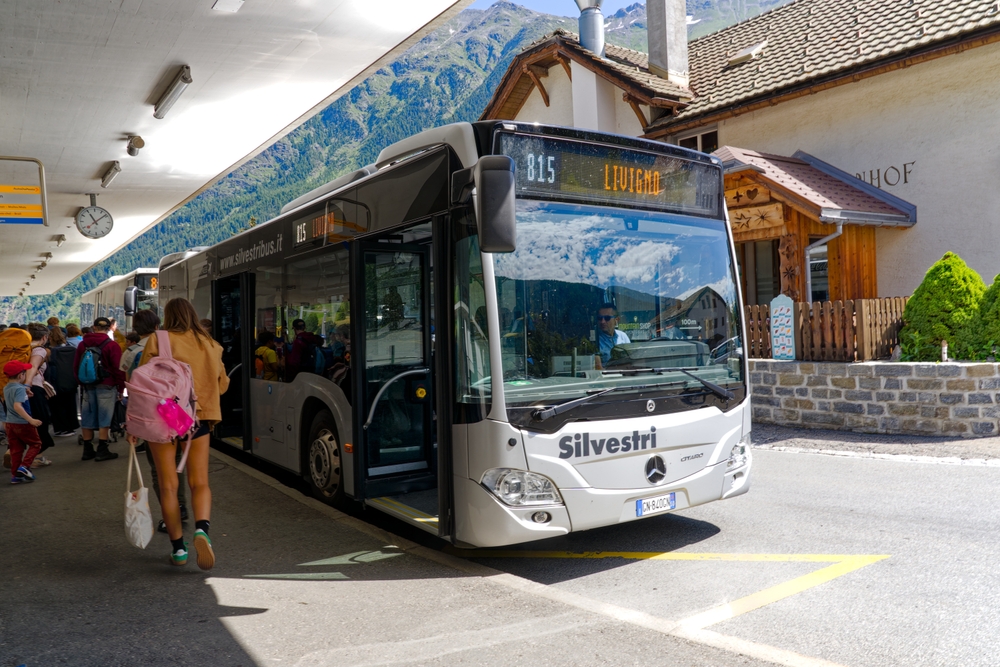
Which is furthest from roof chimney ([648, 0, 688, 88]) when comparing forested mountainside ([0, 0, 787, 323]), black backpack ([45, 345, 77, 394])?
forested mountainside ([0, 0, 787, 323])

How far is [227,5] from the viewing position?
850cm

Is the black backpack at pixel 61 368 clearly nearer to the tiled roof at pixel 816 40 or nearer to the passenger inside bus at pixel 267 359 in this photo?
the passenger inside bus at pixel 267 359

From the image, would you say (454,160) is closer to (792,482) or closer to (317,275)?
(317,275)

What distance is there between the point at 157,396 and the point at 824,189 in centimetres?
1261

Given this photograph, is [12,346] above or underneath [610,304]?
underneath

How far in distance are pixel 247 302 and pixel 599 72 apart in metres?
13.1

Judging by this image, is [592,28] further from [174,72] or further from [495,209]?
[495,209]

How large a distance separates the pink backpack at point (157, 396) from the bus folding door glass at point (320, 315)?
1.59 m

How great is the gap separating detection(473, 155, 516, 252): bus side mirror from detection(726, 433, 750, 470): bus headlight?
249 centimetres

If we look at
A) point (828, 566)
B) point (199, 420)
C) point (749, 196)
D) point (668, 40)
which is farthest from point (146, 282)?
point (828, 566)

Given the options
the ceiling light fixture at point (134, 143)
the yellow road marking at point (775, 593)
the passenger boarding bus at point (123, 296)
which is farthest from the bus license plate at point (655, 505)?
the passenger boarding bus at point (123, 296)

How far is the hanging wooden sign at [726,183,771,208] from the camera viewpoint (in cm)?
1498

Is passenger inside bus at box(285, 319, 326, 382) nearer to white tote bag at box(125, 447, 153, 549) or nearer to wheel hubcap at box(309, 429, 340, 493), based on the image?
wheel hubcap at box(309, 429, 340, 493)

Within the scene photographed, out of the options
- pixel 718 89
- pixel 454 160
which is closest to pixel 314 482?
A: pixel 454 160
